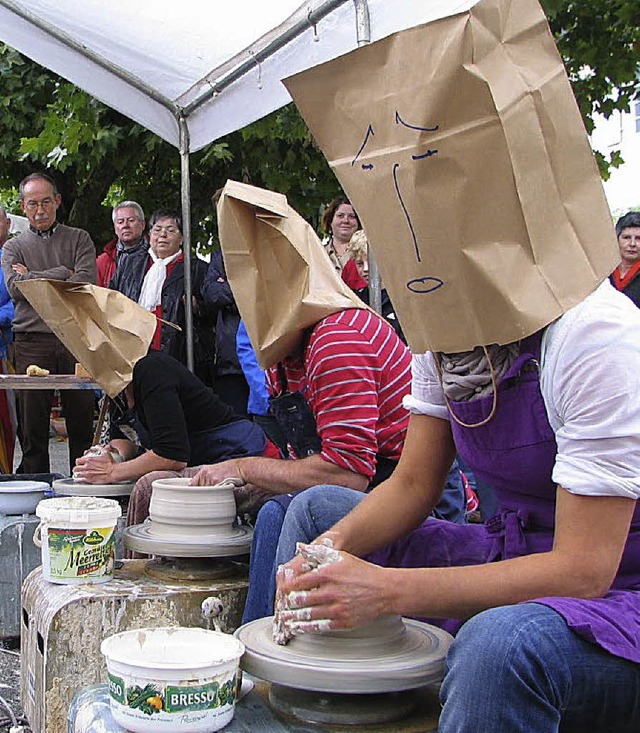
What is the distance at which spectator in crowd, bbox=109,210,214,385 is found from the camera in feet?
17.8

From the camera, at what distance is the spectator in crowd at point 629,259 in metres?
5.39

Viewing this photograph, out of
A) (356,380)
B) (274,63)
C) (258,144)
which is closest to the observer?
(356,380)

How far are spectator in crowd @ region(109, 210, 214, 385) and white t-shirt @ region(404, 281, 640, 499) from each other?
4046 millimetres

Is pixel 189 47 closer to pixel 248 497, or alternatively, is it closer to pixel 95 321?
pixel 95 321

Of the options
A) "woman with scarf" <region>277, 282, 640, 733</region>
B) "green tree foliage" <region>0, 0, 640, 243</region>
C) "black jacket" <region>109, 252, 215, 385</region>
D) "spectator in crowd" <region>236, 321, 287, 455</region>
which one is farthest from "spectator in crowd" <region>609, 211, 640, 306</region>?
"woman with scarf" <region>277, 282, 640, 733</region>

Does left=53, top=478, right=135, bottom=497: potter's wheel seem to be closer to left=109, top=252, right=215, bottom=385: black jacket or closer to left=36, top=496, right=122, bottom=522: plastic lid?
left=36, top=496, right=122, bottom=522: plastic lid

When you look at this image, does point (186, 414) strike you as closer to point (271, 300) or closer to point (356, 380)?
point (271, 300)

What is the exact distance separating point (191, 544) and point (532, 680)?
129 cm

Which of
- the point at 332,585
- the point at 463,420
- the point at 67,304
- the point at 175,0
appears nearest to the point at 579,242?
the point at 463,420

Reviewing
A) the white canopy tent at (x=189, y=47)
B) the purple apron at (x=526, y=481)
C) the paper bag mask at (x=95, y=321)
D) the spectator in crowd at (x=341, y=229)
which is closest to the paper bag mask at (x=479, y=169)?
the purple apron at (x=526, y=481)

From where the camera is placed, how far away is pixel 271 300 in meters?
2.58

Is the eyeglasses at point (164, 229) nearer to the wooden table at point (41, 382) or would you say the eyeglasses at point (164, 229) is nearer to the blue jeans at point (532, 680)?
the wooden table at point (41, 382)

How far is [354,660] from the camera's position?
156 centimetres

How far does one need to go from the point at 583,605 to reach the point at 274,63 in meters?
3.11
